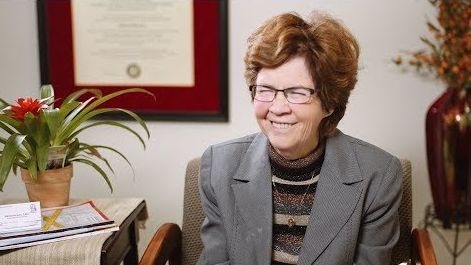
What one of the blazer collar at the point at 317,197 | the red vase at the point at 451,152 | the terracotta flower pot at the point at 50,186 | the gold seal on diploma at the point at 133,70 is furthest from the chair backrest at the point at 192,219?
the red vase at the point at 451,152

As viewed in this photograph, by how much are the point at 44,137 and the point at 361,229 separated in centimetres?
98

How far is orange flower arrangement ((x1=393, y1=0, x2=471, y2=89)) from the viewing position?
198 centimetres

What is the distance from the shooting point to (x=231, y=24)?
2.26 metres

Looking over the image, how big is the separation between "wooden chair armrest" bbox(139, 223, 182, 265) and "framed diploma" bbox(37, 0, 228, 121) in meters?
0.64

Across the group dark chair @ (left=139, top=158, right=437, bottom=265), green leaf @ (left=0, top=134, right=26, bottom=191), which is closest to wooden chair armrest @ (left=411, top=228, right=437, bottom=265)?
dark chair @ (left=139, top=158, right=437, bottom=265)

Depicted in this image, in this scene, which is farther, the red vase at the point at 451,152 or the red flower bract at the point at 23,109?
the red vase at the point at 451,152

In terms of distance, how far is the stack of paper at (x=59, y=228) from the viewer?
1565 mm

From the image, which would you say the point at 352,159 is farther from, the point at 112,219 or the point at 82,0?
the point at 82,0

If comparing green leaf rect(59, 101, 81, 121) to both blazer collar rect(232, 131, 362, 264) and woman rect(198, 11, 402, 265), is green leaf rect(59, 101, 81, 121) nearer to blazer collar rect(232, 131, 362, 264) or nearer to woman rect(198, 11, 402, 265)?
woman rect(198, 11, 402, 265)

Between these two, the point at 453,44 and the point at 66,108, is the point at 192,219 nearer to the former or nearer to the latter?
the point at 66,108

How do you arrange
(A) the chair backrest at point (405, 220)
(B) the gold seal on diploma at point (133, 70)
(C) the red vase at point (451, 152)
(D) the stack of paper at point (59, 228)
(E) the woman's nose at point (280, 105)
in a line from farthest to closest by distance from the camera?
(B) the gold seal on diploma at point (133, 70) < (C) the red vase at point (451, 152) < (A) the chair backrest at point (405, 220) < (D) the stack of paper at point (59, 228) < (E) the woman's nose at point (280, 105)

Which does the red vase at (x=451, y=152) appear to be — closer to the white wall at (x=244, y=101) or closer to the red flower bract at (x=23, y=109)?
the white wall at (x=244, y=101)

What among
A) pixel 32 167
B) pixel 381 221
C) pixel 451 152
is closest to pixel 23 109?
pixel 32 167

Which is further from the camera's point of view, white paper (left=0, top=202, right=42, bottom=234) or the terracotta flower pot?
the terracotta flower pot
